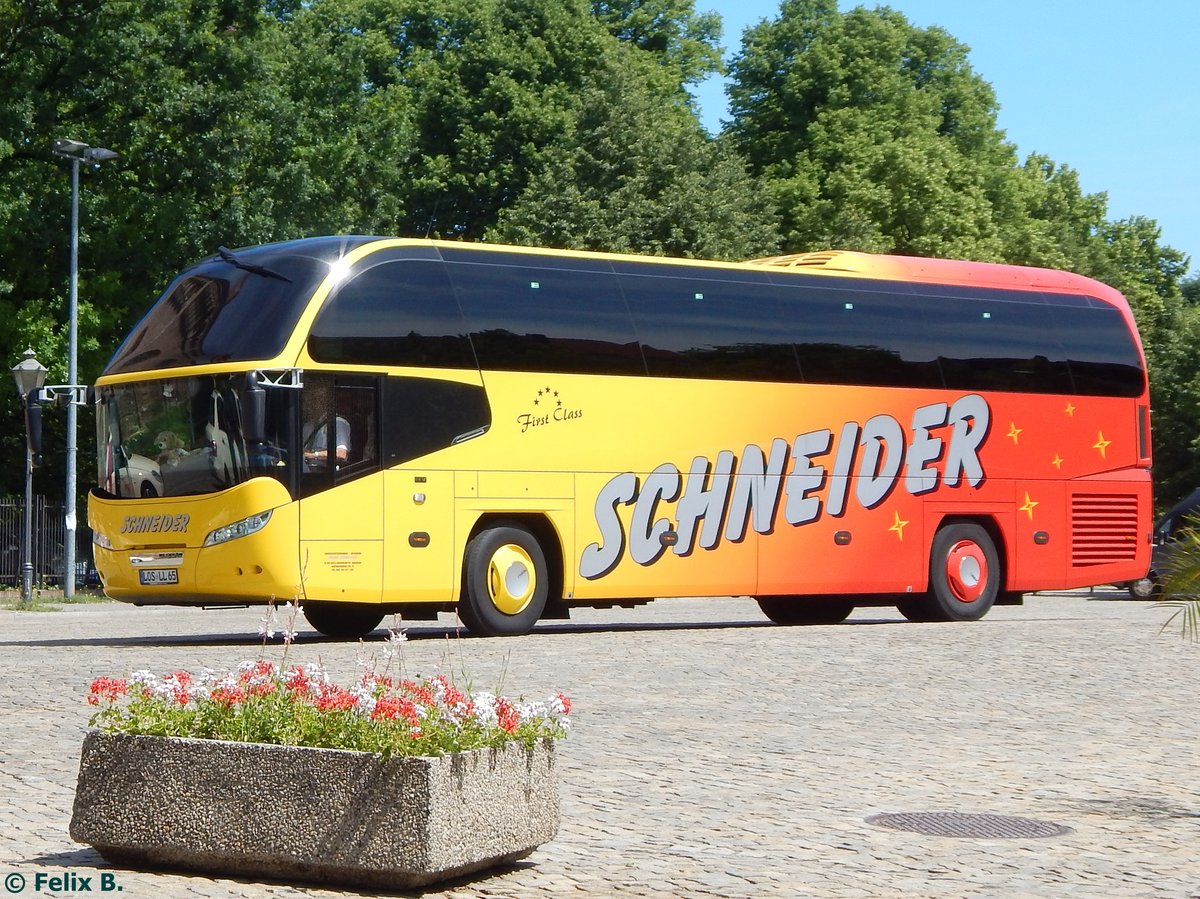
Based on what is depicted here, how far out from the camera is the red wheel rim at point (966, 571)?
2436cm

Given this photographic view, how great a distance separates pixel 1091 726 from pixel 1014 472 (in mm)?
12470

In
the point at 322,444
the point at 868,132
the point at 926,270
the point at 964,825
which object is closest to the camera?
the point at 964,825

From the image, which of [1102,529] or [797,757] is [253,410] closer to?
[797,757]

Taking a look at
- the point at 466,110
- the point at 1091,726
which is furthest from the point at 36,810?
the point at 466,110

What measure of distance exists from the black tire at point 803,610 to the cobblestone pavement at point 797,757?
360cm

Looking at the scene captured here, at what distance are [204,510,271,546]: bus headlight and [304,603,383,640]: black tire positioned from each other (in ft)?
7.34

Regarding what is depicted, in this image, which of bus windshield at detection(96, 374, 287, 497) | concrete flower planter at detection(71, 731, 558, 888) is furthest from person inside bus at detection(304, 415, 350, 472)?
concrete flower planter at detection(71, 731, 558, 888)

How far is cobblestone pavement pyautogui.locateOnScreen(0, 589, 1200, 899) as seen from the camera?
734 centimetres

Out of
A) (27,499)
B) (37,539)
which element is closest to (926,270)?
(27,499)

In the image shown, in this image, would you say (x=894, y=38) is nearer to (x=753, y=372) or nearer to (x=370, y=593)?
(x=753, y=372)

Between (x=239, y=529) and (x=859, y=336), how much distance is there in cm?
827

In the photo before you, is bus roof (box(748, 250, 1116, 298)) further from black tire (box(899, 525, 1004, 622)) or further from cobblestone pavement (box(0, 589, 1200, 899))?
cobblestone pavement (box(0, 589, 1200, 899))

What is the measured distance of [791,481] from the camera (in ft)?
75.3

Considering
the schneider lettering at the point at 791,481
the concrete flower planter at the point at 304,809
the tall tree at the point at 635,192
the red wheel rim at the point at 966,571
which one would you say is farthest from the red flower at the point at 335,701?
the tall tree at the point at 635,192
